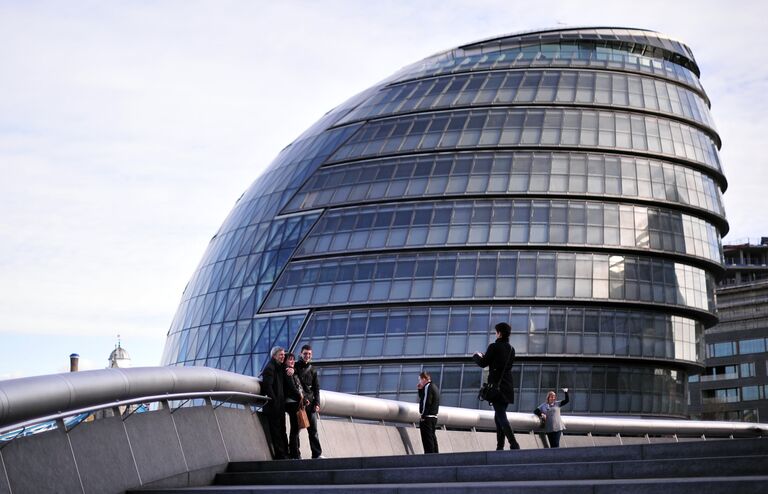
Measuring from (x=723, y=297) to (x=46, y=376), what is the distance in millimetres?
105387

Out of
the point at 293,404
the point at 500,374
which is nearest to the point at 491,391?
the point at 500,374

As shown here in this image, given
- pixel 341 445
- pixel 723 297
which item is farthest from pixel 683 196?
pixel 723 297

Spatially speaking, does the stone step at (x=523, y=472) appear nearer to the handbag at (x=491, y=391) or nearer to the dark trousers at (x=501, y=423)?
the handbag at (x=491, y=391)

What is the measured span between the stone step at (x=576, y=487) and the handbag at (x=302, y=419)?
16.3ft

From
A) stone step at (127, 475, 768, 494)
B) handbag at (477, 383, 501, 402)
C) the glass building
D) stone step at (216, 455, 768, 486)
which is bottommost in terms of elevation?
stone step at (127, 475, 768, 494)

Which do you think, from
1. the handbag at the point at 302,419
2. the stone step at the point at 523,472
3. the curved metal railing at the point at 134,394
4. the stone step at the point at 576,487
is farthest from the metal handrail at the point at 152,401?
the stone step at the point at 576,487

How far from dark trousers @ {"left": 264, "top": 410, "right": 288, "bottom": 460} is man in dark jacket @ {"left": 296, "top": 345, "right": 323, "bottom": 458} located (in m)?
0.47

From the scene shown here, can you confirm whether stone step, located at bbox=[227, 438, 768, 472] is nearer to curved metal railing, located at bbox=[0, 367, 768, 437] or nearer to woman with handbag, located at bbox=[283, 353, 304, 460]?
curved metal railing, located at bbox=[0, 367, 768, 437]

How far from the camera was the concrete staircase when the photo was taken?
11375 millimetres

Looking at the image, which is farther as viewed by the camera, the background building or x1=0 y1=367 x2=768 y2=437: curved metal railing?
the background building

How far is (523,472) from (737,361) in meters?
104

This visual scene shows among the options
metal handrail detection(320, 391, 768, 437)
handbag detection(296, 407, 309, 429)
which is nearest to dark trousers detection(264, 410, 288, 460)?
handbag detection(296, 407, 309, 429)

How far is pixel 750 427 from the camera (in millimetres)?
51562

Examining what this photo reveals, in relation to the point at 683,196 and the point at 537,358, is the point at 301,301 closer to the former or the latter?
the point at 537,358
